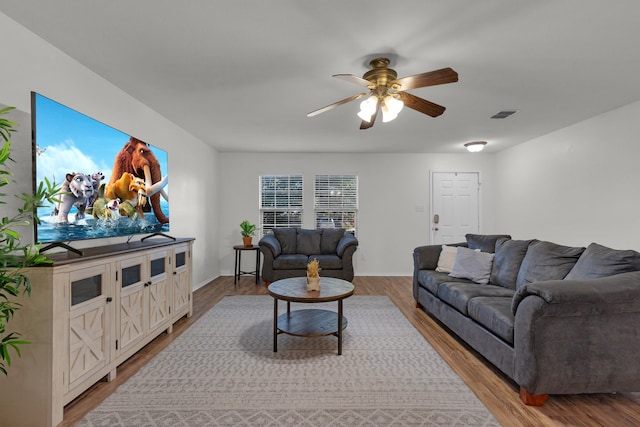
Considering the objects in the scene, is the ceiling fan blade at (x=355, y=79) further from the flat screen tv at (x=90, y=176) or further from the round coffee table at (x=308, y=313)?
the flat screen tv at (x=90, y=176)

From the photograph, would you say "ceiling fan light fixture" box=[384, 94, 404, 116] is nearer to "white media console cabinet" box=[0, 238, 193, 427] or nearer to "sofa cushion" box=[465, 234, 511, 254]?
"sofa cushion" box=[465, 234, 511, 254]

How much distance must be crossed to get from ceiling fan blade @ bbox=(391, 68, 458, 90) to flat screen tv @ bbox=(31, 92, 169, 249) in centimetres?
228

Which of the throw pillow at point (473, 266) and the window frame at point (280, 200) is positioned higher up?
the window frame at point (280, 200)

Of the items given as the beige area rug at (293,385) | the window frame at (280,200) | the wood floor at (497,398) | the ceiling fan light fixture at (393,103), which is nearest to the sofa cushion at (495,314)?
the wood floor at (497,398)

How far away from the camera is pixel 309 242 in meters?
5.66

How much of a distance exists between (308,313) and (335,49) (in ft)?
8.05

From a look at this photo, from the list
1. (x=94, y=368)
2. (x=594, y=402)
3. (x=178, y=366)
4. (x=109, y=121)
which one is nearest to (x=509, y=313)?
(x=594, y=402)

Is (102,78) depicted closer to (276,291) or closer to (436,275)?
(276,291)

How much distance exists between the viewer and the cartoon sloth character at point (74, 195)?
2184mm

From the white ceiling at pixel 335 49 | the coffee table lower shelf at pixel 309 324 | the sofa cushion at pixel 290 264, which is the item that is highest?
the white ceiling at pixel 335 49

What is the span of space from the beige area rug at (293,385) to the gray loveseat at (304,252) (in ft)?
5.74

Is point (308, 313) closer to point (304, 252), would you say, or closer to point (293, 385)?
point (293, 385)

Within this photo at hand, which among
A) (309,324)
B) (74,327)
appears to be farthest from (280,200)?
(74,327)

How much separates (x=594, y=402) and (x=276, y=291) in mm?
2381
